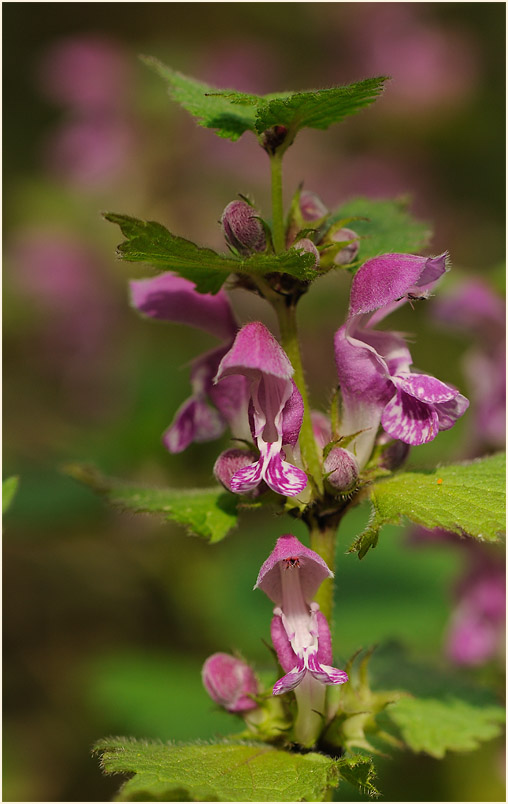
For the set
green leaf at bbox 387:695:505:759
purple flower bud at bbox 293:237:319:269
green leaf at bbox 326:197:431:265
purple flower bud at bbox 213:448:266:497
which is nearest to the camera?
purple flower bud at bbox 293:237:319:269

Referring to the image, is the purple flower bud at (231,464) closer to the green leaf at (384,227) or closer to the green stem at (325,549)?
the green stem at (325,549)

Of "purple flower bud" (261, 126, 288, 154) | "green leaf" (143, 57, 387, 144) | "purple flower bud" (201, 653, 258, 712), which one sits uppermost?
"green leaf" (143, 57, 387, 144)

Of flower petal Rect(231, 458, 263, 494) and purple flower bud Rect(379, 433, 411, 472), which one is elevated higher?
purple flower bud Rect(379, 433, 411, 472)

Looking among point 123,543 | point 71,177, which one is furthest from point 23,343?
point 123,543

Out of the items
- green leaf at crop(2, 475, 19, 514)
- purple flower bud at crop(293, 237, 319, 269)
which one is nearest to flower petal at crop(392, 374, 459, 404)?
purple flower bud at crop(293, 237, 319, 269)

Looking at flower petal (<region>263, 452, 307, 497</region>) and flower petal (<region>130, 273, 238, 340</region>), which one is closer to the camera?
flower petal (<region>263, 452, 307, 497</region>)

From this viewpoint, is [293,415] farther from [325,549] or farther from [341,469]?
[325,549]

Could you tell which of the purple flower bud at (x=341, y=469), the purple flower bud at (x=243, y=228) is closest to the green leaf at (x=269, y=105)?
the purple flower bud at (x=243, y=228)

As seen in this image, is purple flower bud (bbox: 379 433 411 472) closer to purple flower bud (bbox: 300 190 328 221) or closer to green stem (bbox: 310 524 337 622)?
green stem (bbox: 310 524 337 622)
